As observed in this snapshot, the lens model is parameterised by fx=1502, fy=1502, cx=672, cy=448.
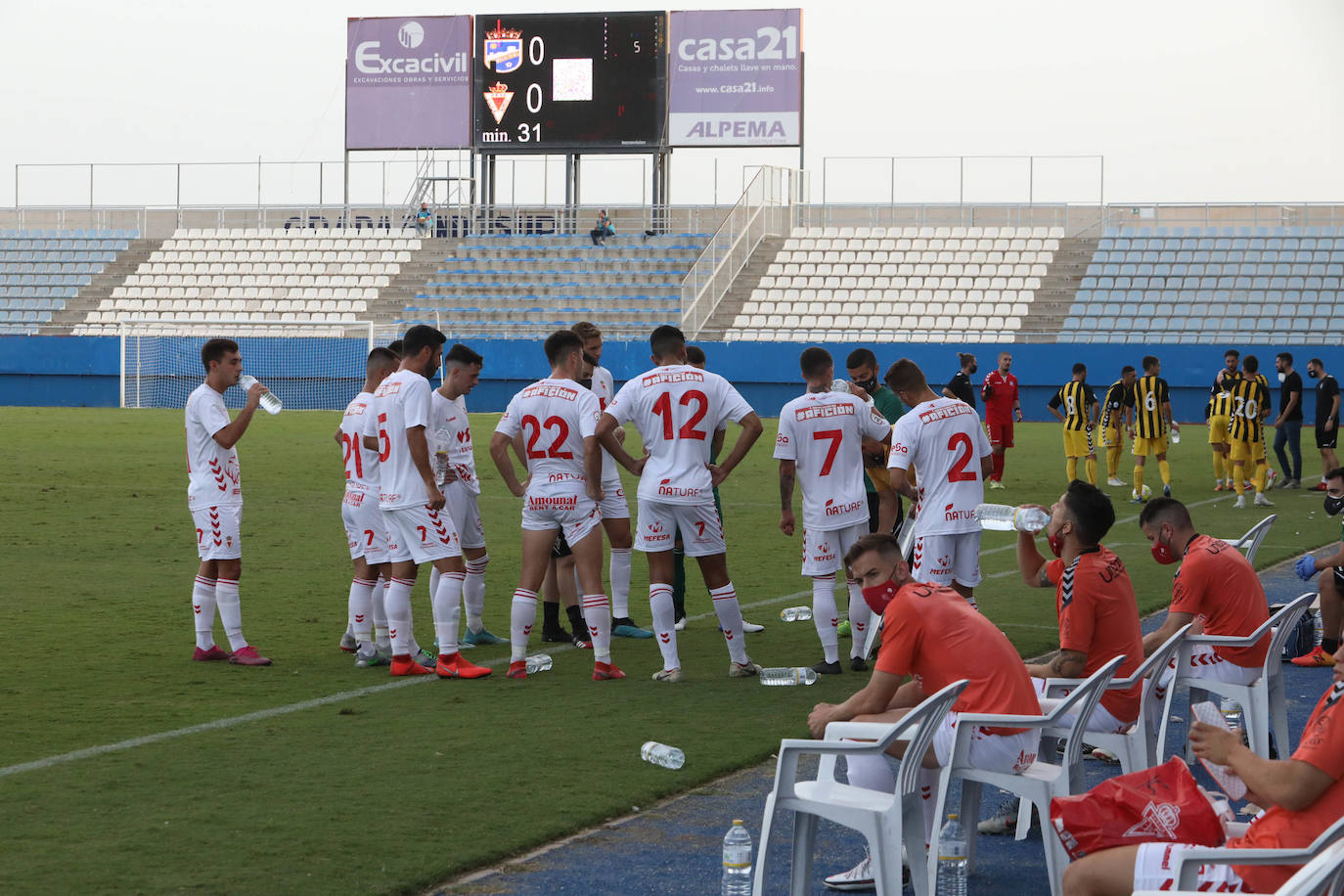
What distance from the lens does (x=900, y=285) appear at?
149ft

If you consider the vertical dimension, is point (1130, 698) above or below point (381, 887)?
above

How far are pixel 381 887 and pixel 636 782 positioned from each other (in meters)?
1.69

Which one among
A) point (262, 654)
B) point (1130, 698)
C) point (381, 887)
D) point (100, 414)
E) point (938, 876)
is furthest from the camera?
point (100, 414)

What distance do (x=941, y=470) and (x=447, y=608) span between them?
3.06 m

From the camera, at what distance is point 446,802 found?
6414mm

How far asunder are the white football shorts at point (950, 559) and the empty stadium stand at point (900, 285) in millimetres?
33656

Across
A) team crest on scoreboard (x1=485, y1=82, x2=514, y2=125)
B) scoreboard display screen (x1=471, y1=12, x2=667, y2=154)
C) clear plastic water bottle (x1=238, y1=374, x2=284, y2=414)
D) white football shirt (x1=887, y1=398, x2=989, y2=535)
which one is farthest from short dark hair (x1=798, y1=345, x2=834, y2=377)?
team crest on scoreboard (x1=485, y1=82, x2=514, y2=125)

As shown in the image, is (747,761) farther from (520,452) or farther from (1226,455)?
(1226,455)

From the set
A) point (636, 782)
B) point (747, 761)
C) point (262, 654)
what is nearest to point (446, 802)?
point (636, 782)

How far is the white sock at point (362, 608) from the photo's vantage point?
9531mm

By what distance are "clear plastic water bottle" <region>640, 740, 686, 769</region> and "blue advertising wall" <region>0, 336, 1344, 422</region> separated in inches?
1297

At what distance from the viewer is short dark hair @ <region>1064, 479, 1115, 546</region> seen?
6199mm

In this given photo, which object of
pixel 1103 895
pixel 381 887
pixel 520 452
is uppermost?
pixel 520 452

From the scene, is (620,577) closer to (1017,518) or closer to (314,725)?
(314,725)
